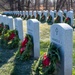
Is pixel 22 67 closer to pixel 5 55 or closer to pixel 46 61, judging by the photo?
pixel 46 61

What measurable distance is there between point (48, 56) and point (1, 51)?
3204mm

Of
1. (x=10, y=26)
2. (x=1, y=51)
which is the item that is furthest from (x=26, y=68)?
(x=10, y=26)

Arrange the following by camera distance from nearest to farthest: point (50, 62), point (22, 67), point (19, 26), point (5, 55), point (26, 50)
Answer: point (50, 62)
point (22, 67)
point (26, 50)
point (5, 55)
point (19, 26)

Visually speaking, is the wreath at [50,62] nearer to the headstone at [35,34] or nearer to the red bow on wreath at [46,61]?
the red bow on wreath at [46,61]

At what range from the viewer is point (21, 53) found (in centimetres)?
661

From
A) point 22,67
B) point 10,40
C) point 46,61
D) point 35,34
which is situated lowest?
point 22,67

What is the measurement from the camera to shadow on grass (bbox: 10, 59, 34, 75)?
556 cm

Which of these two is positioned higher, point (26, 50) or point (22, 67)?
point (26, 50)

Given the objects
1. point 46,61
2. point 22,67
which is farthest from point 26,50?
point 46,61

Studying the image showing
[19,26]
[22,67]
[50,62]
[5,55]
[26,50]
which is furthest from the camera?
[19,26]

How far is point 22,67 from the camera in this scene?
19.5ft

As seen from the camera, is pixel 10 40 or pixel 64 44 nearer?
pixel 64 44

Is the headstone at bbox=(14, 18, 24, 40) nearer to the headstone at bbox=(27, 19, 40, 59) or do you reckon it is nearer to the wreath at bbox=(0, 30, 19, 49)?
the wreath at bbox=(0, 30, 19, 49)

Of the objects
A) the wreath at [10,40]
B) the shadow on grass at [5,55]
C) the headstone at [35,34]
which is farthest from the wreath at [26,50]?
the wreath at [10,40]
